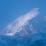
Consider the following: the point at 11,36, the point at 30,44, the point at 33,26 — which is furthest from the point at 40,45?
the point at 11,36

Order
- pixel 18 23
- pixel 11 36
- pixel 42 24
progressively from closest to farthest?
pixel 11 36 < pixel 42 24 < pixel 18 23

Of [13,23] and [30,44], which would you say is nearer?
[30,44]

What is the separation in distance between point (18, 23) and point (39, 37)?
10023mm

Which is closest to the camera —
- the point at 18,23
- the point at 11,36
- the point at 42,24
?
the point at 11,36

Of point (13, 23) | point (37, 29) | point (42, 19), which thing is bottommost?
point (37, 29)

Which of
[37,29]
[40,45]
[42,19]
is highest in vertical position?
[42,19]

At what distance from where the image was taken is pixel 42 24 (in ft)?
148

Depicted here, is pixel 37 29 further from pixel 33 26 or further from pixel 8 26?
pixel 8 26

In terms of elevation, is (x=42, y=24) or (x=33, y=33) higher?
(x=42, y=24)

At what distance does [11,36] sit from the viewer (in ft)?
138

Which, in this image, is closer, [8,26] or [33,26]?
[33,26]

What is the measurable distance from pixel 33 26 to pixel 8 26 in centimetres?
1034

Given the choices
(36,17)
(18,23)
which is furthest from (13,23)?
(36,17)

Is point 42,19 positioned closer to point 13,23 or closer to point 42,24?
point 42,24
